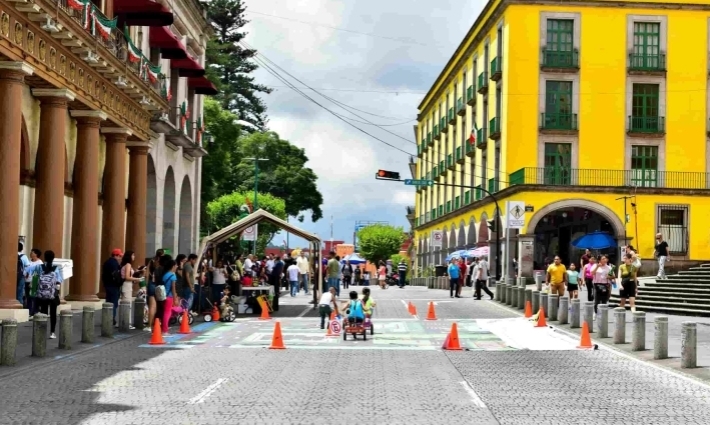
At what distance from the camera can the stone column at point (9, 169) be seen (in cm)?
2138

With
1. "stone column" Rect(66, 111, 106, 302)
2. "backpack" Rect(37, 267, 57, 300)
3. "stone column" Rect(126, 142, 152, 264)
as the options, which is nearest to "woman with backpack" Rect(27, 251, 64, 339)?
"backpack" Rect(37, 267, 57, 300)

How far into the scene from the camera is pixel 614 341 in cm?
2059

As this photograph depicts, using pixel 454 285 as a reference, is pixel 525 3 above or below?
above

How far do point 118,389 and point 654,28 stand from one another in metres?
49.0

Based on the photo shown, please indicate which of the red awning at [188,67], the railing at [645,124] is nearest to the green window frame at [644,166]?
the railing at [645,124]

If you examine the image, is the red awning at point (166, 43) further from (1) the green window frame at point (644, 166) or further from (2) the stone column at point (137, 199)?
(1) the green window frame at point (644, 166)

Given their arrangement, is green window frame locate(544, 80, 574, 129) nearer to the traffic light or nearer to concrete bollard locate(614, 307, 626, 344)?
the traffic light

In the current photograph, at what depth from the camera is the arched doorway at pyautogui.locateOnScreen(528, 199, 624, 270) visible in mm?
54125

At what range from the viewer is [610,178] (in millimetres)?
55156

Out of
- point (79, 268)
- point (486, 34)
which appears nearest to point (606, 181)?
point (486, 34)

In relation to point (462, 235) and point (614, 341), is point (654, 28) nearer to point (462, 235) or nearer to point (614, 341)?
point (462, 235)

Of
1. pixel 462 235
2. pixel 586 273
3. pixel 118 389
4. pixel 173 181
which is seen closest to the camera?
pixel 118 389

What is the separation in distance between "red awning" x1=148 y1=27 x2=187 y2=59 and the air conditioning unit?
13504 millimetres

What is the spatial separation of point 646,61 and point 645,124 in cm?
346
